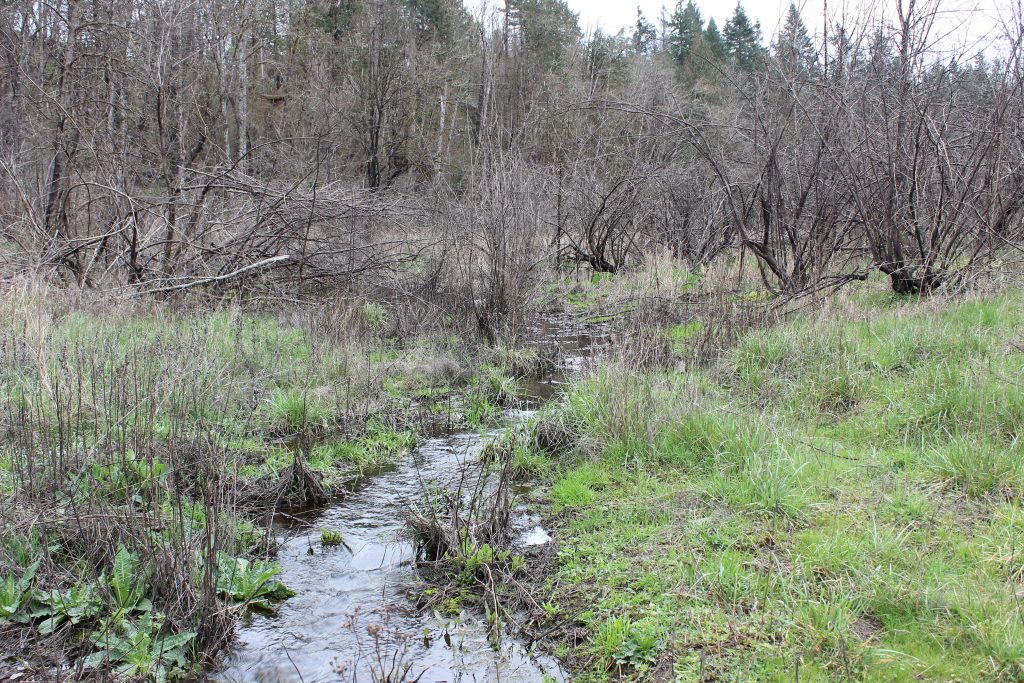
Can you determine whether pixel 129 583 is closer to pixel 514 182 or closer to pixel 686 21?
pixel 514 182

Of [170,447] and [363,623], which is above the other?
[170,447]

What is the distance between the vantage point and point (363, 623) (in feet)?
11.2

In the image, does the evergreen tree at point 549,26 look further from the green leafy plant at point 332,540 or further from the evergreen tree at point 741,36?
the evergreen tree at point 741,36

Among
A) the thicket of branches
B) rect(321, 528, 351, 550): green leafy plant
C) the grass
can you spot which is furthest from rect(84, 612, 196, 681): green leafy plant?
the thicket of branches

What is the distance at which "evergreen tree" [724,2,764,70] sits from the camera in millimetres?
41562

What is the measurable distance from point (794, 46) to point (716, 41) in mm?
42118

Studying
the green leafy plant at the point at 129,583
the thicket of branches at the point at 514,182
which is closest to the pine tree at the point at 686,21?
the thicket of branches at the point at 514,182

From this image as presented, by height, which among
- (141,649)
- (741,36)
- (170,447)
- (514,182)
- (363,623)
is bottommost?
(363,623)

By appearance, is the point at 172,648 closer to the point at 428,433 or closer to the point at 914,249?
the point at 428,433

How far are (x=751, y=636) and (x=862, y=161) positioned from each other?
22.6 ft

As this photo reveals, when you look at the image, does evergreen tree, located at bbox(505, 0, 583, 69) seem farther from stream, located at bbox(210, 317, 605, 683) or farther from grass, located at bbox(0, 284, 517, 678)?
stream, located at bbox(210, 317, 605, 683)

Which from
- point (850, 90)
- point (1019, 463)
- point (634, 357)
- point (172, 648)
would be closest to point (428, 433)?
point (634, 357)

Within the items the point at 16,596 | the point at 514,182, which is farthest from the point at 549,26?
the point at 16,596

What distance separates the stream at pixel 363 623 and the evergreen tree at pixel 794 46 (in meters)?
6.93
